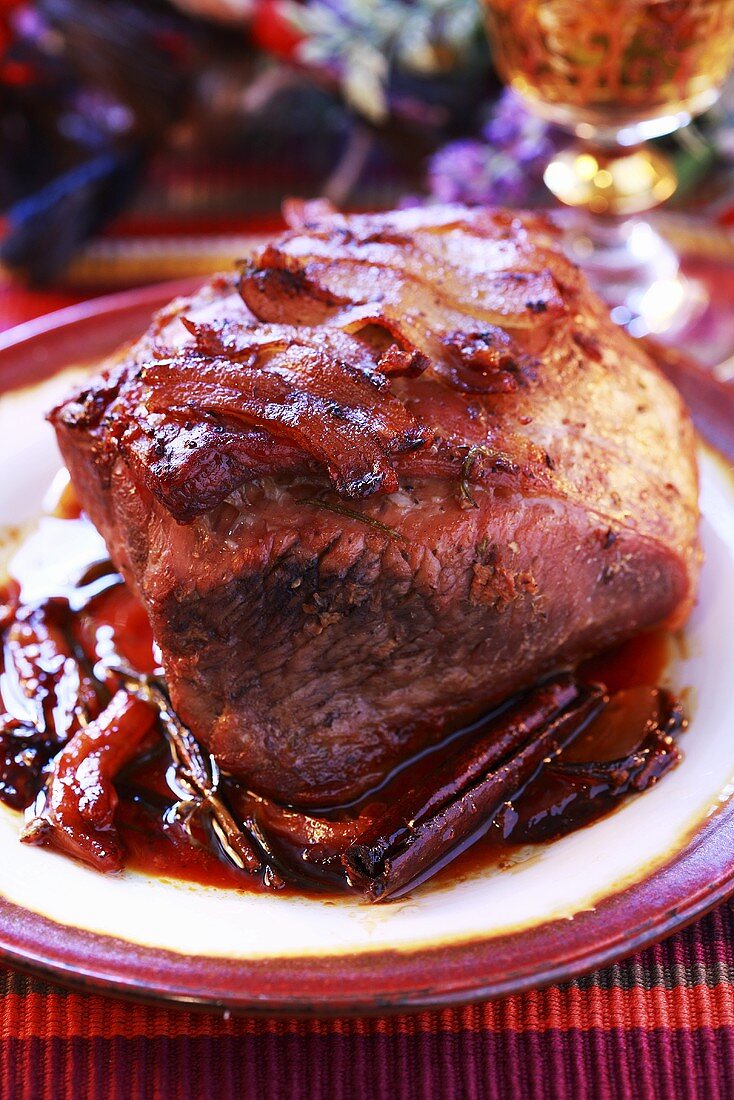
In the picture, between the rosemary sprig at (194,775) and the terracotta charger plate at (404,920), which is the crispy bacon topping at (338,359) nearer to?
the rosemary sprig at (194,775)

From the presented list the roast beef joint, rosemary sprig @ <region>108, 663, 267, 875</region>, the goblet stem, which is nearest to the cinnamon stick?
the roast beef joint

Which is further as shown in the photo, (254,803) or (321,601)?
(254,803)

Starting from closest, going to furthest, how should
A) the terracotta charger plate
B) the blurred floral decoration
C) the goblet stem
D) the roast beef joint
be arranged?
the terracotta charger plate < the roast beef joint < the goblet stem < the blurred floral decoration

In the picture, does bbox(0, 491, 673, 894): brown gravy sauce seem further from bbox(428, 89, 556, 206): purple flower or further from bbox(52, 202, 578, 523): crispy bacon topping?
bbox(428, 89, 556, 206): purple flower

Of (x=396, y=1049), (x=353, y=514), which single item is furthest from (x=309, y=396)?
(x=396, y=1049)

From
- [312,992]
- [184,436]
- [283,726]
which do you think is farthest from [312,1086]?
[184,436]

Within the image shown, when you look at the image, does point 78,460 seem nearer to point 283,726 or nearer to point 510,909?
point 283,726
